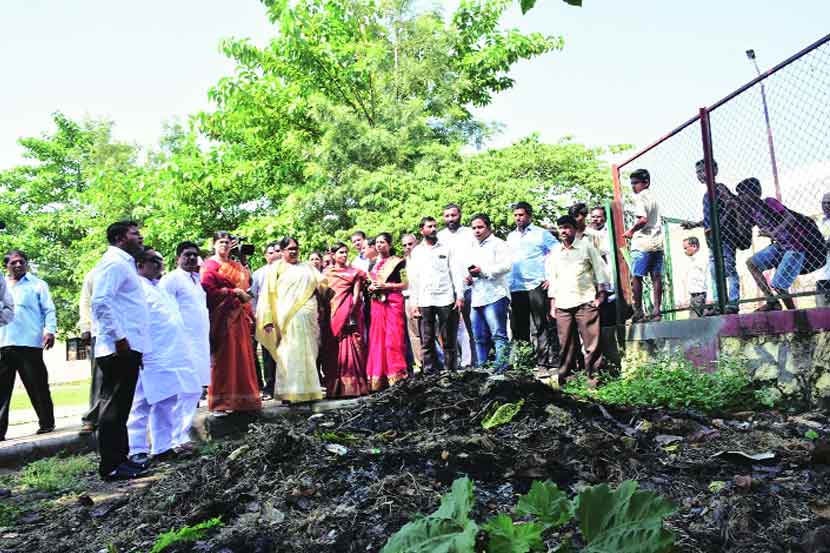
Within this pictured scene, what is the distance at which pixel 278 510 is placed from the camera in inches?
152

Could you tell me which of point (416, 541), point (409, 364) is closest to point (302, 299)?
point (409, 364)

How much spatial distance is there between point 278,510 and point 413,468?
2.37ft

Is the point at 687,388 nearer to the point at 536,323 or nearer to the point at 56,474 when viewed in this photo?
the point at 536,323

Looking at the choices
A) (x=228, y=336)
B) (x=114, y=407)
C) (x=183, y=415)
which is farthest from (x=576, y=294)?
(x=114, y=407)

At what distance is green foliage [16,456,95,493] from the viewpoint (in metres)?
6.03

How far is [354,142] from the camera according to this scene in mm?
19406

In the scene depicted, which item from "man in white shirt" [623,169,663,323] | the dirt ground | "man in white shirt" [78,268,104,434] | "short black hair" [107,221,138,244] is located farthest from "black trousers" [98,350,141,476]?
"man in white shirt" [623,169,663,323]

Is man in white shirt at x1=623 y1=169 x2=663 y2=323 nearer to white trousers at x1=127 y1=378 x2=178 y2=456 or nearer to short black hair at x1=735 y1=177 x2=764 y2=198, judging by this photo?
short black hair at x1=735 y1=177 x2=764 y2=198

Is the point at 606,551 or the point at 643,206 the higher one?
the point at 643,206

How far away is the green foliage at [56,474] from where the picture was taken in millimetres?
6032

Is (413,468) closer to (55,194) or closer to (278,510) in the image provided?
(278,510)

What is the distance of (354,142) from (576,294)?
12168 mm

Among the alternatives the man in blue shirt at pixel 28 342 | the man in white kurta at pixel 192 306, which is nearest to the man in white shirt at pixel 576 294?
the man in white kurta at pixel 192 306

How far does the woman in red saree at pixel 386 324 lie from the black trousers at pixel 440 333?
311mm
